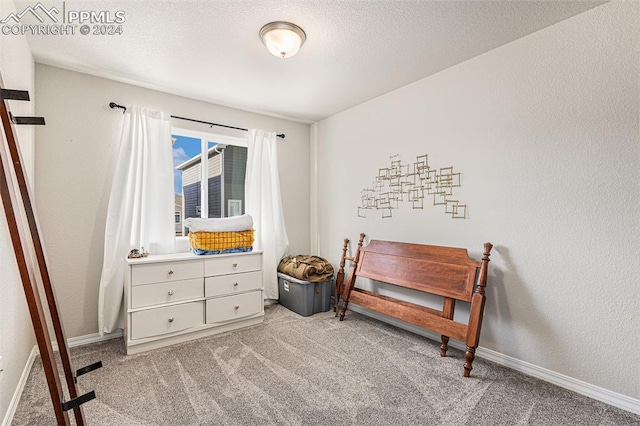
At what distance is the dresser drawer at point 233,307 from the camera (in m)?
2.99

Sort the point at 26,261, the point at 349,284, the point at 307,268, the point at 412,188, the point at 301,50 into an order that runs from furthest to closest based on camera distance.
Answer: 1. the point at 307,268
2. the point at 349,284
3. the point at 412,188
4. the point at 301,50
5. the point at 26,261

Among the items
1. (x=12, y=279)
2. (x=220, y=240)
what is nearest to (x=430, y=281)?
(x=220, y=240)

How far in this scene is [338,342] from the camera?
2793 millimetres

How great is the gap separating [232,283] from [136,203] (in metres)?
1.20

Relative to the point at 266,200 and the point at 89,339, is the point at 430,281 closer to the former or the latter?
the point at 266,200

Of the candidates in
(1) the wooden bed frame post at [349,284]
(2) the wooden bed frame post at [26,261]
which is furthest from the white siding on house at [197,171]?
(2) the wooden bed frame post at [26,261]

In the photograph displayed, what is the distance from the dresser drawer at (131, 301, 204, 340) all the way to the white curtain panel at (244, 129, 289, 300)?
1.06m

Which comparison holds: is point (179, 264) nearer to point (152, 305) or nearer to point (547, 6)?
point (152, 305)

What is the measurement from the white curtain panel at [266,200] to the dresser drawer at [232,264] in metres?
0.43

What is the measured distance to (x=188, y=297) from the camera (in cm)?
287

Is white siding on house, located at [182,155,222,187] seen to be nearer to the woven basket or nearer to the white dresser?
the woven basket

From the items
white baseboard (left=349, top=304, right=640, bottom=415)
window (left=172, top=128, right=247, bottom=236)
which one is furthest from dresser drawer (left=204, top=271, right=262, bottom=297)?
white baseboard (left=349, top=304, right=640, bottom=415)

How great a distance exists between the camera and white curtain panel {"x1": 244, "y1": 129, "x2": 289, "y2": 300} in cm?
380

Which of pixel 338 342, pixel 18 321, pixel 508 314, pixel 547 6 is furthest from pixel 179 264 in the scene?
pixel 547 6
